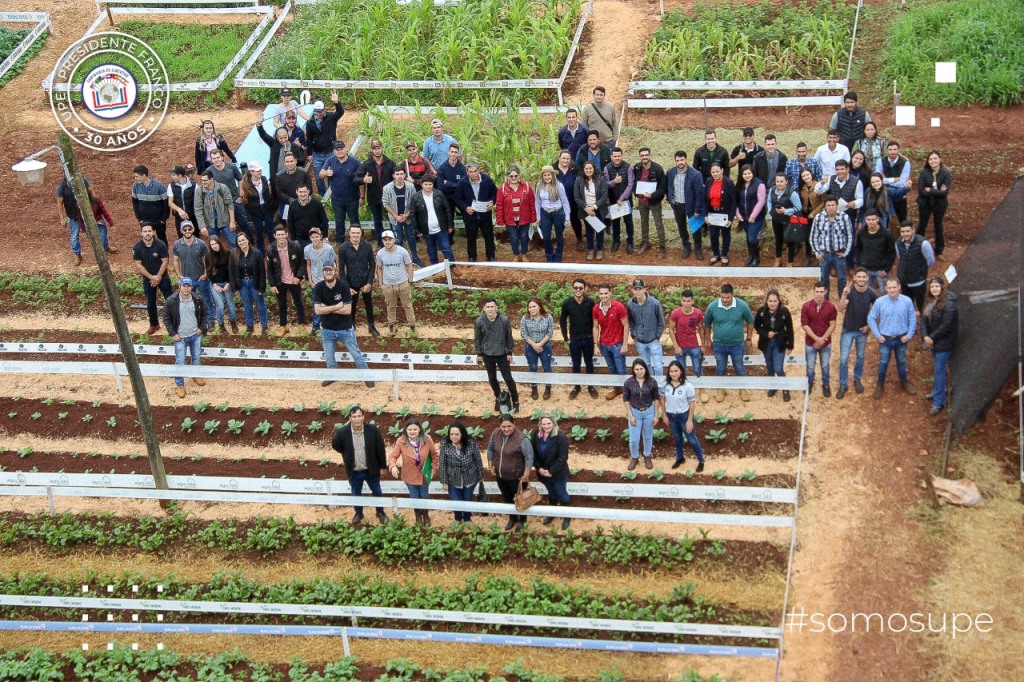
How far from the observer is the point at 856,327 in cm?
1664

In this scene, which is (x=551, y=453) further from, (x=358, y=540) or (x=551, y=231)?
(x=551, y=231)

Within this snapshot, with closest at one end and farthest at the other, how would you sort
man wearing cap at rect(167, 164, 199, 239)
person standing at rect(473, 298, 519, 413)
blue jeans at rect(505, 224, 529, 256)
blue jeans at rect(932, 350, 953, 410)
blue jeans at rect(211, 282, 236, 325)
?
blue jeans at rect(932, 350, 953, 410) → person standing at rect(473, 298, 519, 413) → blue jeans at rect(211, 282, 236, 325) → blue jeans at rect(505, 224, 529, 256) → man wearing cap at rect(167, 164, 199, 239)

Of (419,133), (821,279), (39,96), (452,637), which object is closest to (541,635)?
(452,637)

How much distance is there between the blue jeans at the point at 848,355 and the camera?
55.0 feet

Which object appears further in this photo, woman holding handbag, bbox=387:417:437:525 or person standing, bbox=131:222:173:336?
person standing, bbox=131:222:173:336

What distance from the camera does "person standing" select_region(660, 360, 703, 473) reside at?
15.5m

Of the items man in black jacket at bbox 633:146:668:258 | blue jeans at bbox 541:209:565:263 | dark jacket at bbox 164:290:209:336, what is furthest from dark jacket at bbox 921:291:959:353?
dark jacket at bbox 164:290:209:336

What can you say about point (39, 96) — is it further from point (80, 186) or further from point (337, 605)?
point (337, 605)

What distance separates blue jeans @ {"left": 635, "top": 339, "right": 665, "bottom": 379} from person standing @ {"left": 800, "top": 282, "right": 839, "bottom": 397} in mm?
1735

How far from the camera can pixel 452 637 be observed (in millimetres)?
14430

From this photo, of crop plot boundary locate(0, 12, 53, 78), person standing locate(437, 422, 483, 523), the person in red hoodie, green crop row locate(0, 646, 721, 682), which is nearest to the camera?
green crop row locate(0, 646, 721, 682)

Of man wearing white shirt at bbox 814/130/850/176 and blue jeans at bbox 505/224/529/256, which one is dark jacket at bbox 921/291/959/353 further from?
blue jeans at bbox 505/224/529/256

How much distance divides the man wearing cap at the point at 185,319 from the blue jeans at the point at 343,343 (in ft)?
5.38

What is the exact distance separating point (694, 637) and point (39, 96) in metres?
18.8
